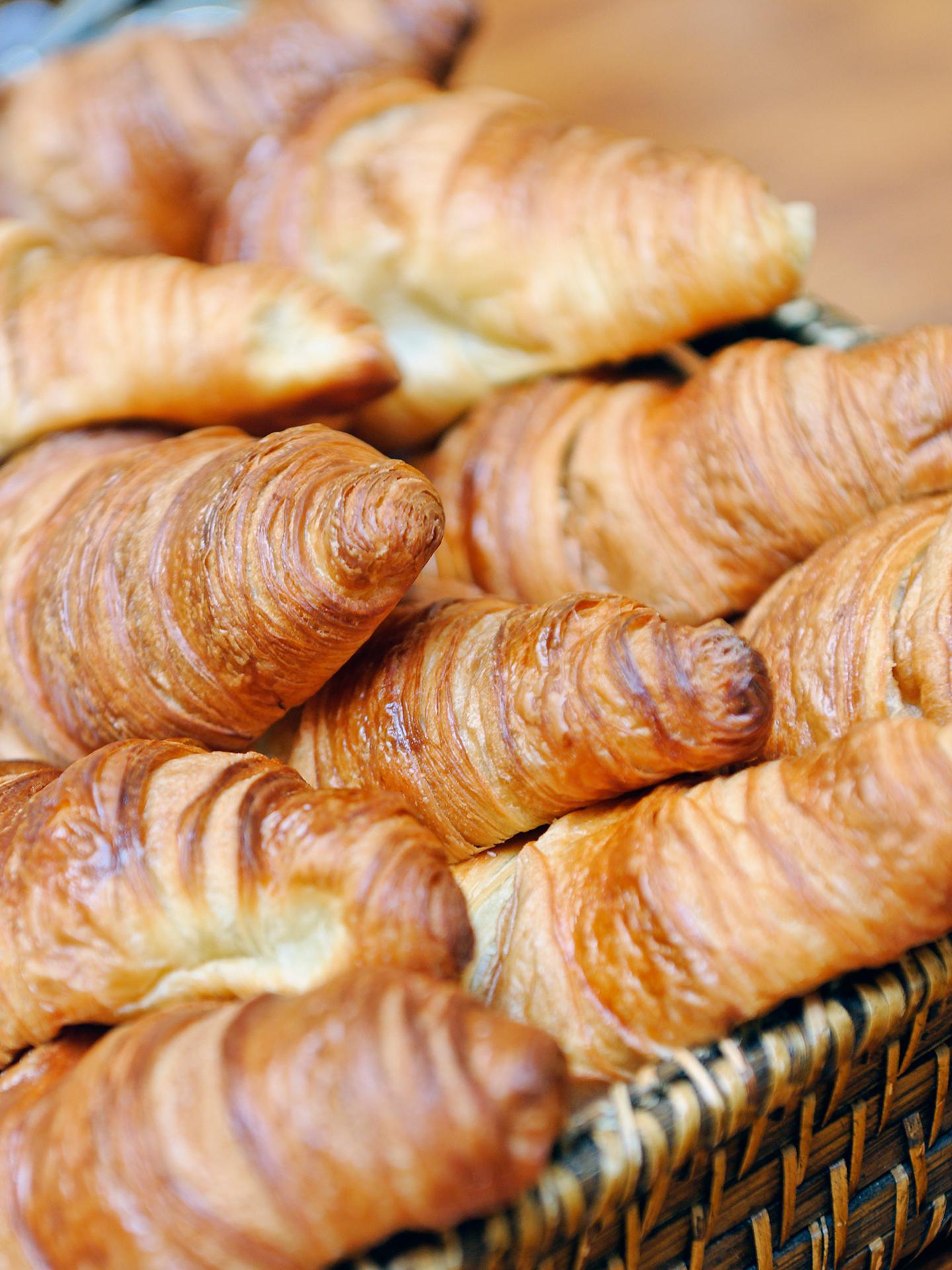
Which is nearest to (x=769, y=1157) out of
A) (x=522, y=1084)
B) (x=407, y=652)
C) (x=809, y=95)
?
(x=522, y=1084)

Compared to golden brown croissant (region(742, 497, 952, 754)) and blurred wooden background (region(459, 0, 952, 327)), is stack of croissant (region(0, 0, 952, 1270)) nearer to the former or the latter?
golden brown croissant (region(742, 497, 952, 754))

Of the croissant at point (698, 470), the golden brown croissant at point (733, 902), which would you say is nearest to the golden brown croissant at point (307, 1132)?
the golden brown croissant at point (733, 902)

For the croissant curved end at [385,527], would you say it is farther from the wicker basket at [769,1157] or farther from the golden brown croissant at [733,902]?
the wicker basket at [769,1157]

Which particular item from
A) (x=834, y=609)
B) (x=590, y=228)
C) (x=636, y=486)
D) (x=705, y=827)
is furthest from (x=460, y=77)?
(x=705, y=827)

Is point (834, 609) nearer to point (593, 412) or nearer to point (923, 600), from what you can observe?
point (923, 600)

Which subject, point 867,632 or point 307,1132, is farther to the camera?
point 867,632

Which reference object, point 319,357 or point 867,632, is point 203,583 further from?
point 867,632

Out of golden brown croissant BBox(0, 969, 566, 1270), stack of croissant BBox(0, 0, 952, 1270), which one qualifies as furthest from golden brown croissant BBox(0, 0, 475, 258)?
golden brown croissant BBox(0, 969, 566, 1270)
